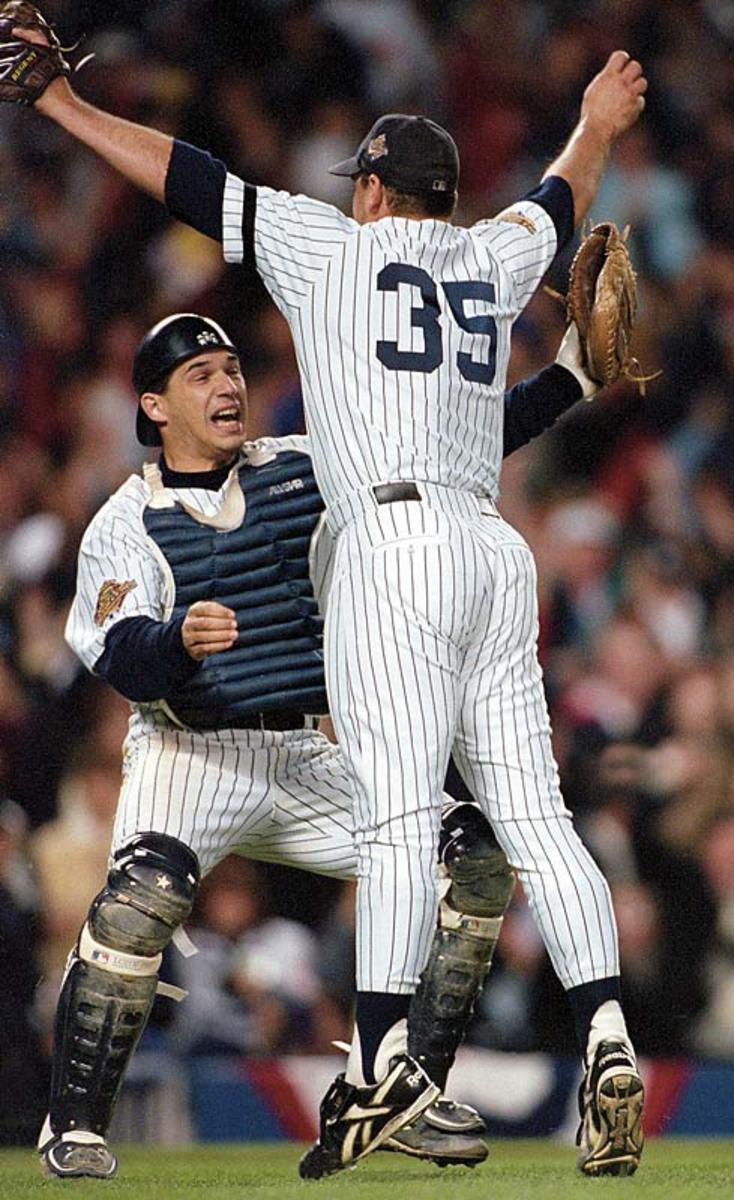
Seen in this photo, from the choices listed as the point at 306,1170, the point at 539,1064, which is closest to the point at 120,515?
the point at 306,1170

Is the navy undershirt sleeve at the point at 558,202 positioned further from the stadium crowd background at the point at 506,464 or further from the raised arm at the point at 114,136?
the stadium crowd background at the point at 506,464

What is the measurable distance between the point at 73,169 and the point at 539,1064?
3.06 metres

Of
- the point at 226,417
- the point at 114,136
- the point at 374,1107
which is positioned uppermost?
the point at 114,136

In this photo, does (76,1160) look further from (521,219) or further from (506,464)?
(506,464)

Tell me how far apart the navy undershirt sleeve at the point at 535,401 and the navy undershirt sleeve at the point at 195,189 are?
0.66 metres

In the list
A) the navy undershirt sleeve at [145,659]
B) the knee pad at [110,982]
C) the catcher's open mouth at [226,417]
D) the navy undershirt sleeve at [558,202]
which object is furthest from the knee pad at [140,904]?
the navy undershirt sleeve at [558,202]

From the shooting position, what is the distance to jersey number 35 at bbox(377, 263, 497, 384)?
2867mm

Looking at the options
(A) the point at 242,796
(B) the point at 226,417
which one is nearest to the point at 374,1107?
(A) the point at 242,796

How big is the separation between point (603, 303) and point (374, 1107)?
54.1 inches

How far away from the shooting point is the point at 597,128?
3.31 m

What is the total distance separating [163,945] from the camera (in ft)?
9.72

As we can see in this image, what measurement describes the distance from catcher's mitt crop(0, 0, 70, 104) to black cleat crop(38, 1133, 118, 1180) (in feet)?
5.14

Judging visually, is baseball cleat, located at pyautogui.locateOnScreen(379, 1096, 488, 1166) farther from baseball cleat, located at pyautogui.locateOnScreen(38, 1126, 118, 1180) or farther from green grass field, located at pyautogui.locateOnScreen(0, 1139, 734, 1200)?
baseball cleat, located at pyautogui.locateOnScreen(38, 1126, 118, 1180)

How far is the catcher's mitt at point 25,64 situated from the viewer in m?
3.01
